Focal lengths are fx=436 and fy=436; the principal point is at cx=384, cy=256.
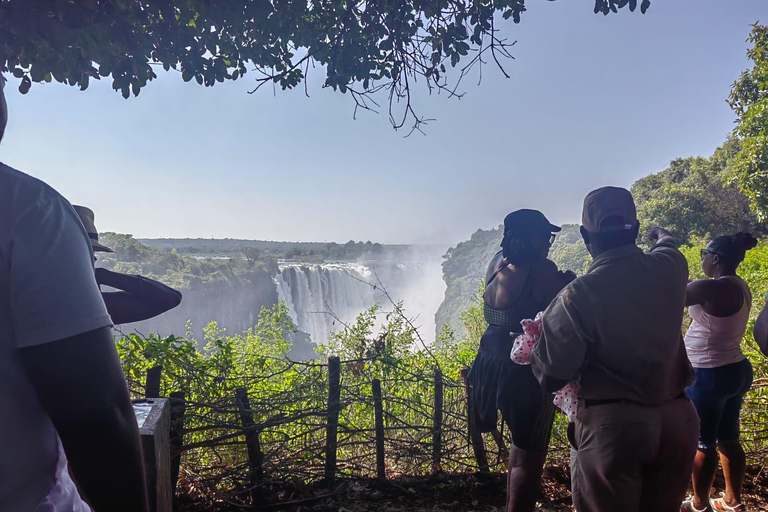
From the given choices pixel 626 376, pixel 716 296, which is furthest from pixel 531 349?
pixel 716 296

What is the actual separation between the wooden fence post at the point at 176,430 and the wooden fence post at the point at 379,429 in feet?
4.87

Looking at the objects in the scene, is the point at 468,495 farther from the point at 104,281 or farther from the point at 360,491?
the point at 104,281

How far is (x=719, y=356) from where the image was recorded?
2.68 meters

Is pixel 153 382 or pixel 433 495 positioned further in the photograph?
pixel 433 495

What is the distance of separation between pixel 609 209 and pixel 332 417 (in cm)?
274

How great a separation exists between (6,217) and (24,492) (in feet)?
1.55

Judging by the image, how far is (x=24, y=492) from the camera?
29.6 inches

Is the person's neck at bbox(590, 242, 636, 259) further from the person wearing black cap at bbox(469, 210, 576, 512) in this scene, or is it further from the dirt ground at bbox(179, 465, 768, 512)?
the dirt ground at bbox(179, 465, 768, 512)

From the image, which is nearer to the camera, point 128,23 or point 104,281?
point 104,281

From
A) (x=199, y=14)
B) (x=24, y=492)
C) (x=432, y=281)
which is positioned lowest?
(x=432, y=281)

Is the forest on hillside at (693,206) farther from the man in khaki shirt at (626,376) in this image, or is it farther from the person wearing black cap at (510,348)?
the man in khaki shirt at (626,376)

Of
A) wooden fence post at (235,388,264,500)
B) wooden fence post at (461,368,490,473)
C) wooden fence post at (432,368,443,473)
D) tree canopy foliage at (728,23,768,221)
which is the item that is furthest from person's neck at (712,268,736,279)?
tree canopy foliage at (728,23,768,221)

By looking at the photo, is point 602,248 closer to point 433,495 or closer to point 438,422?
point 438,422

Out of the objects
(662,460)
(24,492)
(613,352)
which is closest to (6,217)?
(24,492)
